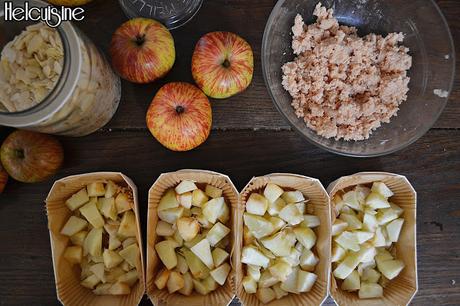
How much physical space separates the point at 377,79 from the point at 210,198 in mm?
425

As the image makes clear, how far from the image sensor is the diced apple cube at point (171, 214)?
3.06 feet

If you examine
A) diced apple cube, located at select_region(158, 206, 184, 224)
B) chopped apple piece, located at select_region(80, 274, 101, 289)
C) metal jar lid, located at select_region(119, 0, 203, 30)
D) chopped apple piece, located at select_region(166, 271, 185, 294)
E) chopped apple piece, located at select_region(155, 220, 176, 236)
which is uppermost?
metal jar lid, located at select_region(119, 0, 203, 30)

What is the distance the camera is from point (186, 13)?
1007 millimetres

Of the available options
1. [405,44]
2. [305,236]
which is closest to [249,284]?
[305,236]

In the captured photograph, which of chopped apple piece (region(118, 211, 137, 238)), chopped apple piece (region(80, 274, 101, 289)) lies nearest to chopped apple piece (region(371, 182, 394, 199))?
chopped apple piece (region(118, 211, 137, 238))

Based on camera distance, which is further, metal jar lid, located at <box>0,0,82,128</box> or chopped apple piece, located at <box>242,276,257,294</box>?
chopped apple piece, located at <box>242,276,257,294</box>

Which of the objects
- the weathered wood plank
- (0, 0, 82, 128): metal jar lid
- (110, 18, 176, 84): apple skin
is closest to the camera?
(0, 0, 82, 128): metal jar lid

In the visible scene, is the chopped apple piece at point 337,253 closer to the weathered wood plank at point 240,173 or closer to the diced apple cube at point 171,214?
the weathered wood plank at point 240,173

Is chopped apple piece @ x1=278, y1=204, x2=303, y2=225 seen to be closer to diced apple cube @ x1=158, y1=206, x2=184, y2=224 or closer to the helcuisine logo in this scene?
diced apple cube @ x1=158, y1=206, x2=184, y2=224

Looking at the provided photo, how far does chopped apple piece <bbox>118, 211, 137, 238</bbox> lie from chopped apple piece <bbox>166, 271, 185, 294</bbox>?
115 mm

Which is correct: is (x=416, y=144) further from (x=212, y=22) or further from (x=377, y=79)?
(x=212, y=22)

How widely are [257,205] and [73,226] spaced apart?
380 millimetres

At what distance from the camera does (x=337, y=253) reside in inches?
36.8

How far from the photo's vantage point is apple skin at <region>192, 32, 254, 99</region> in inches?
35.7
